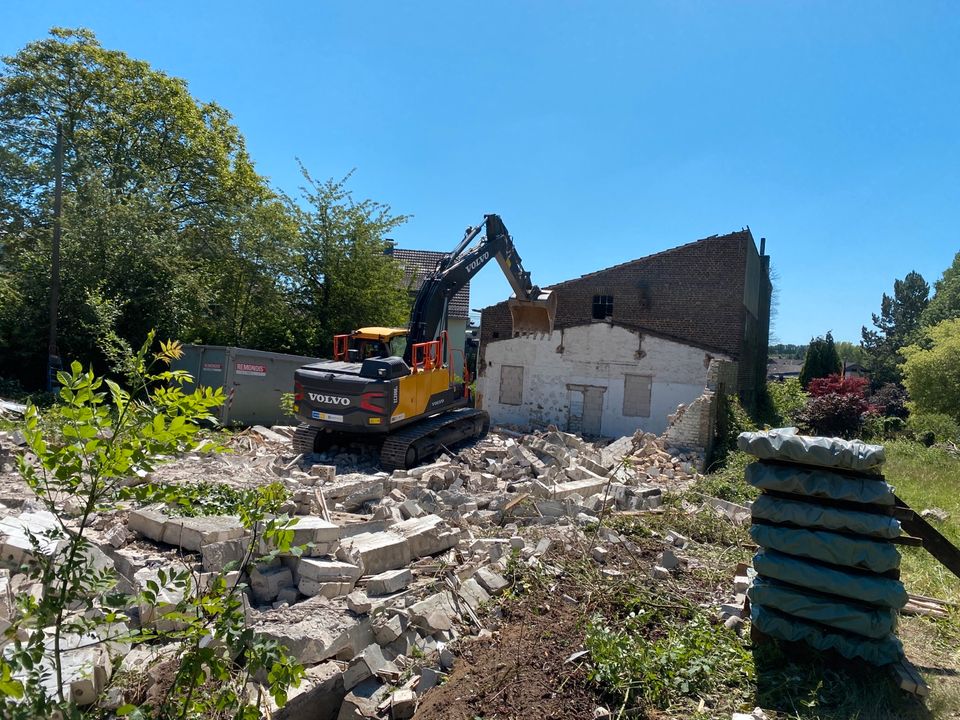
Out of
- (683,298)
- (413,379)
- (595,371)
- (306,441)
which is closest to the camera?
(413,379)

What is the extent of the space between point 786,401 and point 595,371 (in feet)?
35.7

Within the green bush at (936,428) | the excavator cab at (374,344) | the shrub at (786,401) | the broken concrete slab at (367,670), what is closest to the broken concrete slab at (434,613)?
the broken concrete slab at (367,670)

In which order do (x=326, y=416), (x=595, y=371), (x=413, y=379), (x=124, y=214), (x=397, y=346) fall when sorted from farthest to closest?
(x=595, y=371) < (x=124, y=214) < (x=397, y=346) < (x=413, y=379) < (x=326, y=416)

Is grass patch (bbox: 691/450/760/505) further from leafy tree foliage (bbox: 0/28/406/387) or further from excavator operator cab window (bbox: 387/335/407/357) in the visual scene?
leafy tree foliage (bbox: 0/28/406/387)

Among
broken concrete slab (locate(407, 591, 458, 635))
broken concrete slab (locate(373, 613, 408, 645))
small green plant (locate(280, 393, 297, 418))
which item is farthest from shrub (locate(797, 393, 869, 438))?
broken concrete slab (locate(373, 613, 408, 645))

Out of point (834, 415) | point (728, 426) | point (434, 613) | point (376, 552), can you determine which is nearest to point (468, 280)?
point (728, 426)

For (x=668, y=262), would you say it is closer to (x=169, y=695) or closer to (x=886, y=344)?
(x=169, y=695)

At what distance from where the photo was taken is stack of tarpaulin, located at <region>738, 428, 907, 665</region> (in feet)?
13.6

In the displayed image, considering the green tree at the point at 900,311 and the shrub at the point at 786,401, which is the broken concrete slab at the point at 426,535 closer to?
the shrub at the point at 786,401

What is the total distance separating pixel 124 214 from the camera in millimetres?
19609

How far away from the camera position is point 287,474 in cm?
1055

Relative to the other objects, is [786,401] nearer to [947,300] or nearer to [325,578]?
[325,578]

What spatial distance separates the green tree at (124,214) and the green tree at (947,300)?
43.8 metres

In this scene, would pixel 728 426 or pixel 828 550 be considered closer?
pixel 828 550
